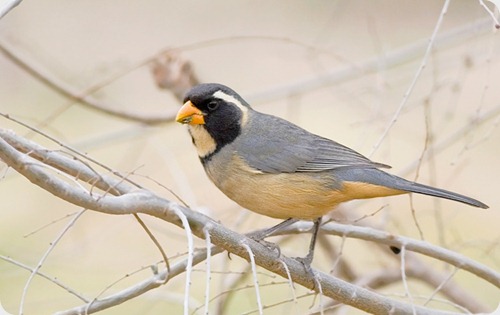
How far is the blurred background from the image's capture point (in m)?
4.45

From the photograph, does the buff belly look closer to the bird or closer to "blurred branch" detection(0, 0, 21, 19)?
the bird

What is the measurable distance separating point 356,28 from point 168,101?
6.64ft

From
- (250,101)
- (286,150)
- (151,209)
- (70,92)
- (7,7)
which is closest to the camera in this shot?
(7,7)

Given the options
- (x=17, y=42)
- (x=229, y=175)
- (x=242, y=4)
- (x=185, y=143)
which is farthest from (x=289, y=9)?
(x=229, y=175)

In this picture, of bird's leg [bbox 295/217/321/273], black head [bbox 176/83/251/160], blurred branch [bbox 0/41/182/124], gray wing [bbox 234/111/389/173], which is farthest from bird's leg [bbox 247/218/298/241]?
blurred branch [bbox 0/41/182/124]

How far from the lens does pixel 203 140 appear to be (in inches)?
139

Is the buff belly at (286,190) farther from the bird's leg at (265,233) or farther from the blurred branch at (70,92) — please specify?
the blurred branch at (70,92)

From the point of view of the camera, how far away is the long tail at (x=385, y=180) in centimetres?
316

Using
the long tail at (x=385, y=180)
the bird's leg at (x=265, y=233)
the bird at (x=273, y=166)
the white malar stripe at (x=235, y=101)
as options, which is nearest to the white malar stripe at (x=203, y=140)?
the bird at (x=273, y=166)

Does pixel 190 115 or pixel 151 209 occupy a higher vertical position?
pixel 190 115

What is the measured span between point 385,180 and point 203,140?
765mm

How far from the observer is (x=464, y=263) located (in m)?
3.21

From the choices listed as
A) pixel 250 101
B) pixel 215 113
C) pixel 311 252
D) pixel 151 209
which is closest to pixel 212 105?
pixel 215 113

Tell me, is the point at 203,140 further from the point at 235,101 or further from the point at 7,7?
the point at 7,7
